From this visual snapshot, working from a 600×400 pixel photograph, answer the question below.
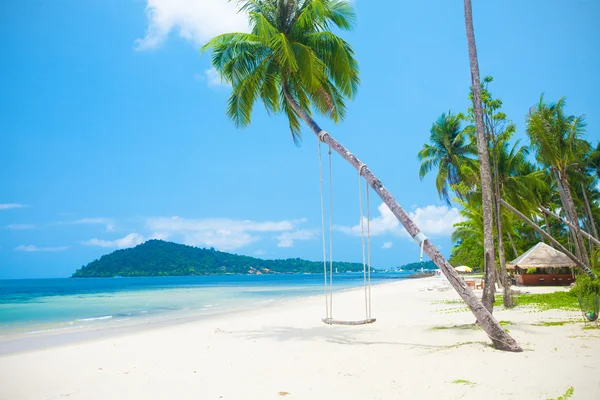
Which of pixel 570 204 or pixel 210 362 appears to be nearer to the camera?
pixel 210 362

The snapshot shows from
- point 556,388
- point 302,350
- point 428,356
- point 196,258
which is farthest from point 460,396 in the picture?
point 196,258

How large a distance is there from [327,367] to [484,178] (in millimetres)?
4111

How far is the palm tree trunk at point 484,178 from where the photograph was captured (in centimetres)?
690

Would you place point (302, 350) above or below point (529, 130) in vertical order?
below

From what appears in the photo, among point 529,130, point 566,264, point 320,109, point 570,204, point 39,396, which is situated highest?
point 529,130

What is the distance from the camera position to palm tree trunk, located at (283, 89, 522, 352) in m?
5.33

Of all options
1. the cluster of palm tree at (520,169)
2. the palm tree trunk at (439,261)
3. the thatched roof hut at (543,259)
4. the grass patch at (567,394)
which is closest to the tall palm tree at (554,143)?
the cluster of palm tree at (520,169)

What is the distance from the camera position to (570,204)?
1356 cm

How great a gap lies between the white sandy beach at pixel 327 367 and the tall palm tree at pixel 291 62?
304cm

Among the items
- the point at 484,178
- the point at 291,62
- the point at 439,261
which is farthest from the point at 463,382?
the point at 291,62

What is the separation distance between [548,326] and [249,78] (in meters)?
6.94

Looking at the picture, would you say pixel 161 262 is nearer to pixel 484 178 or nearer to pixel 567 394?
pixel 484 178

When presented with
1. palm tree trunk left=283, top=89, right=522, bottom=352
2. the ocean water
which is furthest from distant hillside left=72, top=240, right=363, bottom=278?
palm tree trunk left=283, top=89, right=522, bottom=352

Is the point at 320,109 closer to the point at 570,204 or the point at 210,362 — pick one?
the point at 210,362
